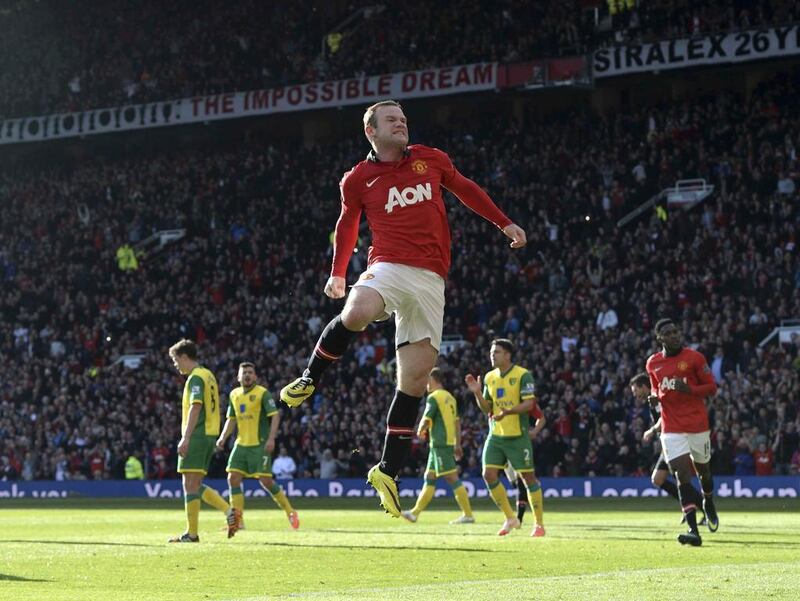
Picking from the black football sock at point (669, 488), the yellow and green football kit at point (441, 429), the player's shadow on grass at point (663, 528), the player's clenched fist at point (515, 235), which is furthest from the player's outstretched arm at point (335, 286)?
the black football sock at point (669, 488)

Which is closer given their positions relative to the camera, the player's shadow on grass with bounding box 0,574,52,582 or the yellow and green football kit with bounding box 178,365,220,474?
the player's shadow on grass with bounding box 0,574,52,582

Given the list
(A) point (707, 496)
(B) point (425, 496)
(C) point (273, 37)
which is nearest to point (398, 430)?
(A) point (707, 496)

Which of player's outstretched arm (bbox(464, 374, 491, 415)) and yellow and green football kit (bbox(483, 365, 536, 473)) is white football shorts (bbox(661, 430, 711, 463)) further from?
yellow and green football kit (bbox(483, 365, 536, 473))

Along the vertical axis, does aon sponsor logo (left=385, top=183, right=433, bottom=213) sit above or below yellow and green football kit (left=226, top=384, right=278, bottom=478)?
above

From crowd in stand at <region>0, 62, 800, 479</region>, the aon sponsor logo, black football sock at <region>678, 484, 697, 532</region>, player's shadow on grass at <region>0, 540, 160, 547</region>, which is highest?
crowd in stand at <region>0, 62, 800, 479</region>

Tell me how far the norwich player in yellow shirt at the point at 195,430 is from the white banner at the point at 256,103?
2473cm

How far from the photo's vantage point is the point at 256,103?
45062 mm

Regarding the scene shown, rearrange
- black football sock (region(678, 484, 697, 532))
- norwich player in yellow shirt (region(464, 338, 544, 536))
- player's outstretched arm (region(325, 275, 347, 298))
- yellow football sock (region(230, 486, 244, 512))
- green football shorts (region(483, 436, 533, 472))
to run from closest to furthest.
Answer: player's outstretched arm (region(325, 275, 347, 298)) < black football sock (region(678, 484, 697, 532)) < norwich player in yellow shirt (region(464, 338, 544, 536)) < green football shorts (region(483, 436, 533, 472)) < yellow football sock (region(230, 486, 244, 512))

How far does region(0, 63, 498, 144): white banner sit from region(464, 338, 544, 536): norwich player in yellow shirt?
897 inches

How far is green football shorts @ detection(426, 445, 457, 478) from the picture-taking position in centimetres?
2084

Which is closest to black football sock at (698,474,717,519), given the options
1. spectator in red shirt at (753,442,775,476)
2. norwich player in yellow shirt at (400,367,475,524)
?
norwich player in yellow shirt at (400,367,475,524)

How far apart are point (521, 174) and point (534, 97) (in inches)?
220

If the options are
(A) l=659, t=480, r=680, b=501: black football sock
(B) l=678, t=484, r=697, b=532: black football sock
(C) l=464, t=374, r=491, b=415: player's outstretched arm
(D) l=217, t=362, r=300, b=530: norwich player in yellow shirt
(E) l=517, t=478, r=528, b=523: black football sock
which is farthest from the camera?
(A) l=659, t=480, r=680, b=501: black football sock

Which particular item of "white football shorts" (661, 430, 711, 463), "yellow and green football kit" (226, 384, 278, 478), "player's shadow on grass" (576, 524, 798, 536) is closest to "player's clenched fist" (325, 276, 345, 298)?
"white football shorts" (661, 430, 711, 463)
